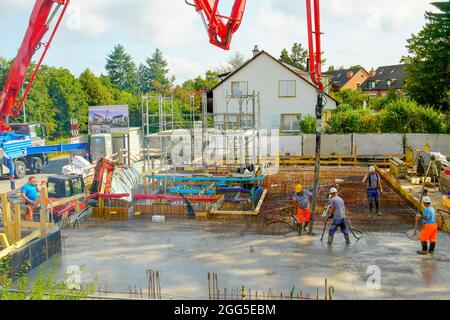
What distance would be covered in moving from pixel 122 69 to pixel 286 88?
234 feet

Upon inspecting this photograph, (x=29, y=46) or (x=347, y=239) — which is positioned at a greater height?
(x=29, y=46)

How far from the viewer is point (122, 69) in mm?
100375

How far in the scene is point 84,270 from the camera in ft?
34.1

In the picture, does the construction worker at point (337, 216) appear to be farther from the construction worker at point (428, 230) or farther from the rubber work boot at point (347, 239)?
the construction worker at point (428, 230)

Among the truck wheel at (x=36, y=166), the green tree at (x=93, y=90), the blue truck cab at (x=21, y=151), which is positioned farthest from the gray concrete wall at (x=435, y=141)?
the green tree at (x=93, y=90)

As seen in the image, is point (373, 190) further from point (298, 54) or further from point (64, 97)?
point (298, 54)

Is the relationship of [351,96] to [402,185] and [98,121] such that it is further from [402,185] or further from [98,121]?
[402,185]

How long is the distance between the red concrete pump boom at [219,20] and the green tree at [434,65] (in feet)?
78.2

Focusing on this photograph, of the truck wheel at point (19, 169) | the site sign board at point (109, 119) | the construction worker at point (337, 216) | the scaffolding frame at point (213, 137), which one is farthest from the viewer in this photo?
the site sign board at point (109, 119)

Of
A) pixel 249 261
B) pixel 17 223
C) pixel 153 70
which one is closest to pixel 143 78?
pixel 153 70

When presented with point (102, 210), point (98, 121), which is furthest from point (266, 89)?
point (102, 210)

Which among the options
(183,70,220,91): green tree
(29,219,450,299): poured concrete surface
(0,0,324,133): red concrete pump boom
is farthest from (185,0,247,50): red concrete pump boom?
(183,70,220,91): green tree

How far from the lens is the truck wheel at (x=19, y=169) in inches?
967

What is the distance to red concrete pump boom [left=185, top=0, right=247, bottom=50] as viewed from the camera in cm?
1498
